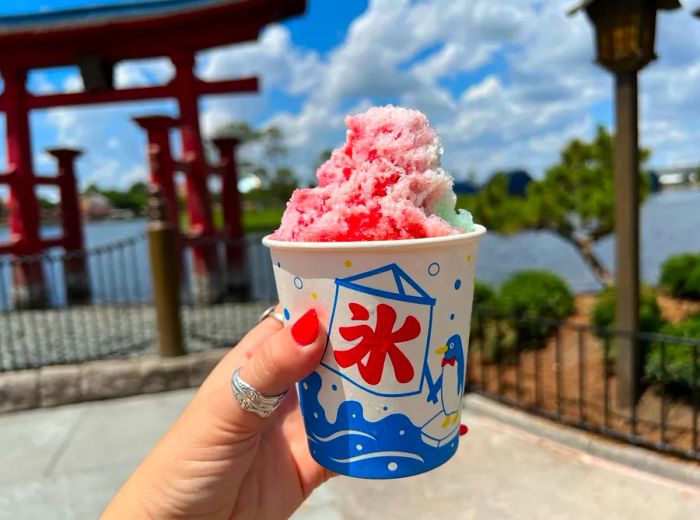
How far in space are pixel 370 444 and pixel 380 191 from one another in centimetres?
56

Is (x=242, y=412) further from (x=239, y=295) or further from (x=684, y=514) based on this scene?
(x=239, y=295)

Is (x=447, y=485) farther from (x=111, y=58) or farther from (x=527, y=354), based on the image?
(x=111, y=58)

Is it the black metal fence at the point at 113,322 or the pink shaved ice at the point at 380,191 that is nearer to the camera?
the pink shaved ice at the point at 380,191

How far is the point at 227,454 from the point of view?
4.34ft

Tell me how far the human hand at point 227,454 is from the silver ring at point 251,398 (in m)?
0.02

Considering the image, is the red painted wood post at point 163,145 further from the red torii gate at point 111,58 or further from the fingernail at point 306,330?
the fingernail at point 306,330

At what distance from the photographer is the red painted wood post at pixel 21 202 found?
337 inches

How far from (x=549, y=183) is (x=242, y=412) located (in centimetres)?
677

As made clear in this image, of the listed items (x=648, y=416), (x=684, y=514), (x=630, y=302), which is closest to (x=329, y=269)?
(x=684, y=514)

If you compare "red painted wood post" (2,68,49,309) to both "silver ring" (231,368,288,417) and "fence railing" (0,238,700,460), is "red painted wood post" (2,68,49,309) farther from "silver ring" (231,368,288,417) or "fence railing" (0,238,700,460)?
"silver ring" (231,368,288,417)

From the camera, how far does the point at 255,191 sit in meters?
34.7

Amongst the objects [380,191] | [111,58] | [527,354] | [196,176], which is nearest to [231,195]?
[196,176]

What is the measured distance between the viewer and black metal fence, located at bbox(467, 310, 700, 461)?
3.68 metres

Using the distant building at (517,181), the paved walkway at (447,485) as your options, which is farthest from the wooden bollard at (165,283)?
the distant building at (517,181)
